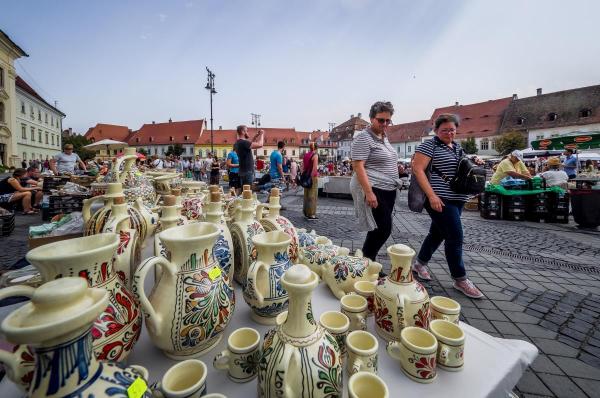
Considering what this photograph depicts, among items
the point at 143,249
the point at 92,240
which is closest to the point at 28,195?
the point at 143,249

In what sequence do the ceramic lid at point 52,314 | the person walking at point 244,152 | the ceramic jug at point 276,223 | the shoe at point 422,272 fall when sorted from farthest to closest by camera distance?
the person walking at point 244,152 → the shoe at point 422,272 → the ceramic jug at point 276,223 → the ceramic lid at point 52,314

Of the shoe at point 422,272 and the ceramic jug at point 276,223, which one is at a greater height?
the ceramic jug at point 276,223

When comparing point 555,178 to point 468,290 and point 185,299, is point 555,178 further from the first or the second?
point 185,299

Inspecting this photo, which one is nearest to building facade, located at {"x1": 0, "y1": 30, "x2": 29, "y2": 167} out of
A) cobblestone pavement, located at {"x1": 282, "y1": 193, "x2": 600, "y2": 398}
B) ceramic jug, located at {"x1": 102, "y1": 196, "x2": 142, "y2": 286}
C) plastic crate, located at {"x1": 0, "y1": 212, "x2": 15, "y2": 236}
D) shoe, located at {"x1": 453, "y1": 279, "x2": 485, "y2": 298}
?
plastic crate, located at {"x1": 0, "y1": 212, "x2": 15, "y2": 236}

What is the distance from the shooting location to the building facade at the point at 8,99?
81.1ft

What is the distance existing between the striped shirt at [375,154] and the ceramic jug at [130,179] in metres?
1.81

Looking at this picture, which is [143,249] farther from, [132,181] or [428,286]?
[428,286]

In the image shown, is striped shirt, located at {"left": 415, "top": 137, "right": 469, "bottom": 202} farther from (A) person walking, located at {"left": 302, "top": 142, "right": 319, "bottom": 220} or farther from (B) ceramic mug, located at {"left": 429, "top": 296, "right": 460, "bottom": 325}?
(A) person walking, located at {"left": 302, "top": 142, "right": 319, "bottom": 220}

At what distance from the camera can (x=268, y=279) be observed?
1.12 meters

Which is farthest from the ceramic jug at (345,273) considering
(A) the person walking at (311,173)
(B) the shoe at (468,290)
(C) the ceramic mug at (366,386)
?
(A) the person walking at (311,173)

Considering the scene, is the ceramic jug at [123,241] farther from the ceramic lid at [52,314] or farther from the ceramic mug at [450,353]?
the ceramic mug at [450,353]

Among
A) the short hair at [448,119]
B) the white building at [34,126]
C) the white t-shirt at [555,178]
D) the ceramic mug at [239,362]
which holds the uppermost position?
the white building at [34,126]

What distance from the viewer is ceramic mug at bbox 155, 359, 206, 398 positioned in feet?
2.32

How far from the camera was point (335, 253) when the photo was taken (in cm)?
169
